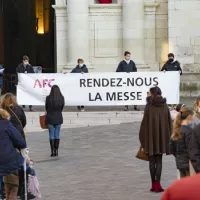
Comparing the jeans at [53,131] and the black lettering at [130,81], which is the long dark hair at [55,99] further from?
the black lettering at [130,81]

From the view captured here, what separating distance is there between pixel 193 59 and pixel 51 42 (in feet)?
47.9

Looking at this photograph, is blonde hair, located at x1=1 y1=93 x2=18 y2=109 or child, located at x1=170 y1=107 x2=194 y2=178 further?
blonde hair, located at x1=1 y1=93 x2=18 y2=109

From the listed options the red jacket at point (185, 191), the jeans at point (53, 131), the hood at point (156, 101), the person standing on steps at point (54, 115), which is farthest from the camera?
the jeans at point (53, 131)

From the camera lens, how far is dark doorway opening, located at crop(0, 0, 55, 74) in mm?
37406

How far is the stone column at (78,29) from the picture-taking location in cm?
2550

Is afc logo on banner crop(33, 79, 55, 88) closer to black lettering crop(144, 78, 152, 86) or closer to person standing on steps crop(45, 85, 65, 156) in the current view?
black lettering crop(144, 78, 152, 86)

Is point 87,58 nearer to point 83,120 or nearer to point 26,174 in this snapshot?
point 83,120

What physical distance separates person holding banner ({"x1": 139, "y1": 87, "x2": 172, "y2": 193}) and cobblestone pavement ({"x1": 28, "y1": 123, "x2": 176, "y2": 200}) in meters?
0.41

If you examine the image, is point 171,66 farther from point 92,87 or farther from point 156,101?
point 156,101

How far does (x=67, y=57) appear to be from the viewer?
2597 cm

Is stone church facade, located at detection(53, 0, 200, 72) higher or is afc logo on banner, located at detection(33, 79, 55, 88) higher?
stone church facade, located at detection(53, 0, 200, 72)

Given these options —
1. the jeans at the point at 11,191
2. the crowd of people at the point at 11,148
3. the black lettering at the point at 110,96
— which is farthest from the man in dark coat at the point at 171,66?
the jeans at the point at 11,191

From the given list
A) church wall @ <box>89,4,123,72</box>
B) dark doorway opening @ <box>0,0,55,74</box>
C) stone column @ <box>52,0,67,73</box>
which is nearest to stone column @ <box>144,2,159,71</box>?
church wall @ <box>89,4,123,72</box>

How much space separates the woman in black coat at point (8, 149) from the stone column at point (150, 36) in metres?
17.8
